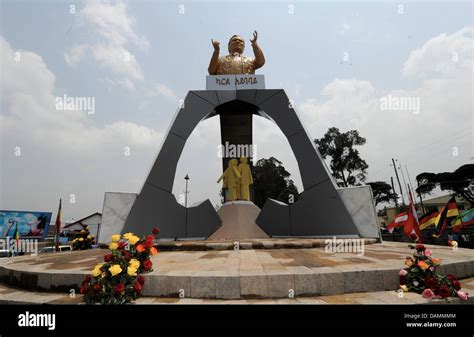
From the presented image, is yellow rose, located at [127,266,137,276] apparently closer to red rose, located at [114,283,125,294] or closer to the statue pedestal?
red rose, located at [114,283,125,294]

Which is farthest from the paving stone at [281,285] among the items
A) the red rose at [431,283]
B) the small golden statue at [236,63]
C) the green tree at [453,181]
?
the green tree at [453,181]

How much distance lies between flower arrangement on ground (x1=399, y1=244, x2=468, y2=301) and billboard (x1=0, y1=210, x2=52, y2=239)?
28569mm

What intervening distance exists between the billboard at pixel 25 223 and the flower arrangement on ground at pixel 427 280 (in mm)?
28569

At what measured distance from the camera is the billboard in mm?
22672

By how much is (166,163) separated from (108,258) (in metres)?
8.31

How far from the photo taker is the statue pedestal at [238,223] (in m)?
12.5

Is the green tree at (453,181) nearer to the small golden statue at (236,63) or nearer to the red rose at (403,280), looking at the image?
the small golden statue at (236,63)

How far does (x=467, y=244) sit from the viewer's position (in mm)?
17750

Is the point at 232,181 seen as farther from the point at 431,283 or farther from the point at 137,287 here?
the point at 431,283

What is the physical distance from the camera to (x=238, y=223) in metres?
12.9

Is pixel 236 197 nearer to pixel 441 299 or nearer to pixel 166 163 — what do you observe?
pixel 166 163

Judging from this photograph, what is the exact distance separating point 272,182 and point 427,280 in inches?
1533

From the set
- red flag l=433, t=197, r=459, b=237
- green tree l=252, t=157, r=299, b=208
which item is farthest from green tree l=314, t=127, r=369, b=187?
red flag l=433, t=197, r=459, b=237
